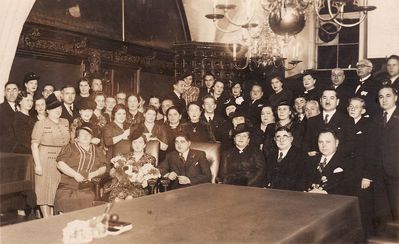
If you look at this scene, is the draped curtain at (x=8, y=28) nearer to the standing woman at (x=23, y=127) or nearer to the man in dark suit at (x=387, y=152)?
the standing woman at (x=23, y=127)

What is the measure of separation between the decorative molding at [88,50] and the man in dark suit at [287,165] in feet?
11.2

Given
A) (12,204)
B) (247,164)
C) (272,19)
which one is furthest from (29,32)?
(272,19)

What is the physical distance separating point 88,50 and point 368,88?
3910 millimetres

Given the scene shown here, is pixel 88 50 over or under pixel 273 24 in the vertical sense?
over

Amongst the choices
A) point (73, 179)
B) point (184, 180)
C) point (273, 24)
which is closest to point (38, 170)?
point (73, 179)

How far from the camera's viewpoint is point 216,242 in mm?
2074

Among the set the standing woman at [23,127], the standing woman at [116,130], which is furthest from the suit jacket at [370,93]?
the standing woman at [23,127]

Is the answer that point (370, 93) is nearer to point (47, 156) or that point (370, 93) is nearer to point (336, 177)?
point (336, 177)

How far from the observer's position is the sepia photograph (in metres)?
2.59

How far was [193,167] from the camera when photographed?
448 centimetres

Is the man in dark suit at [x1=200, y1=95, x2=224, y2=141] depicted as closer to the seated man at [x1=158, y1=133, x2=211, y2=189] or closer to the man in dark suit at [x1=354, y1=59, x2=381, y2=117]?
the seated man at [x1=158, y1=133, x2=211, y2=189]

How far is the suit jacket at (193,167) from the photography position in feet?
14.6

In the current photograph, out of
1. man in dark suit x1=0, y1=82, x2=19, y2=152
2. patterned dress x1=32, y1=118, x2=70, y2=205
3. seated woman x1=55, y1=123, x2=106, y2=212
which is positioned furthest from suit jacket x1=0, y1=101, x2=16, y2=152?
seated woman x1=55, y1=123, x2=106, y2=212

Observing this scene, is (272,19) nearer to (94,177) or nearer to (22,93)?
(94,177)
